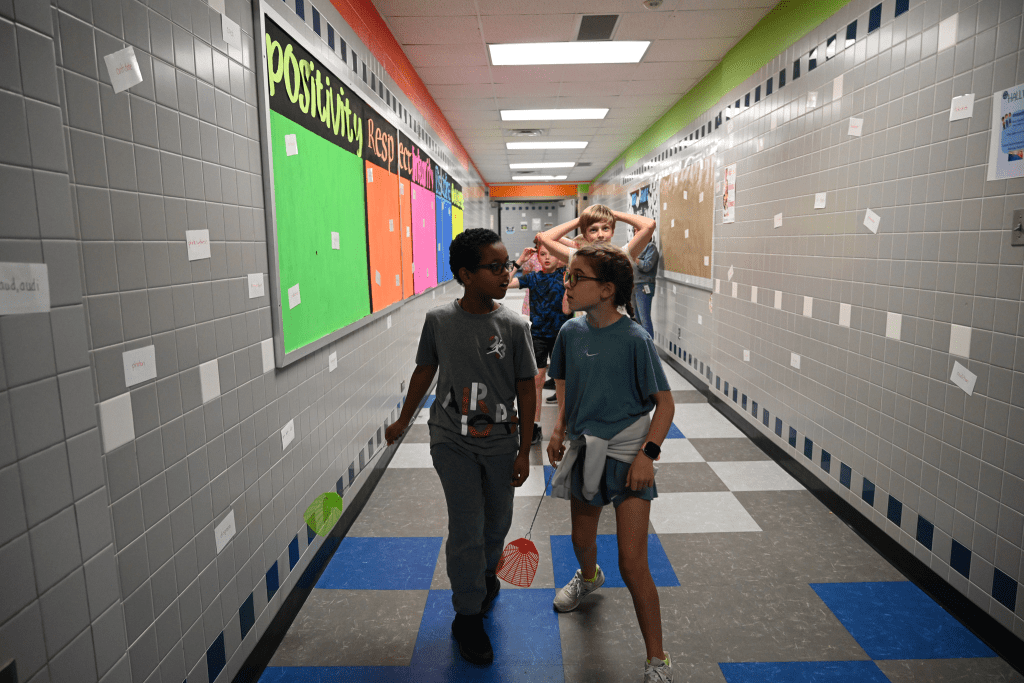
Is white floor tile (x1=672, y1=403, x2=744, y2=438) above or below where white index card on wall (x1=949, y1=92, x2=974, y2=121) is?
below

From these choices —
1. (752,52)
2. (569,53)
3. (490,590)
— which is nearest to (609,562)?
(490,590)

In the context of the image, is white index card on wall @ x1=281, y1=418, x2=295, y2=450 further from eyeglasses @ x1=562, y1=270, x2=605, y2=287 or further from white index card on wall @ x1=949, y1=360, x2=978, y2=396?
white index card on wall @ x1=949, y1=360, x2=978, y2=396

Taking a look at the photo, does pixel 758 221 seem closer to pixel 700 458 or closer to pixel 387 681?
pixel 700 458

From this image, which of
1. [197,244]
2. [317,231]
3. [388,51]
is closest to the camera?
[197,244]

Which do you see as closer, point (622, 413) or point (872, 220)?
point (622, 413)

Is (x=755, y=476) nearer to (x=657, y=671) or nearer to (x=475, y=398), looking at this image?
(x=657, y=671)

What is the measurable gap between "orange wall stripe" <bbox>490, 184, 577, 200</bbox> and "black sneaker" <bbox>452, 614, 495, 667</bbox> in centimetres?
1375

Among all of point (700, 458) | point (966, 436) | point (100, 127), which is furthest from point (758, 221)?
point (100, 127)

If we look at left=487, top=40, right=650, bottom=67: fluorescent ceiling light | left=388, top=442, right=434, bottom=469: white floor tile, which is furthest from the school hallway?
left=487, top=40, right=650, bottom=67: fluorescent ceiling light

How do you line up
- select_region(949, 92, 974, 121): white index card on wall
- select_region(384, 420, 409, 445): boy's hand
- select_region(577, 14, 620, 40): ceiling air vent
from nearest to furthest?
select_region(384, 420, 409, 445): boy's hand < select_region(949, 92, 974, 121): white index card on wall < select_region(577, 14, 620, 40): ceiling air vent

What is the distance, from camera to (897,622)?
80.4 inches

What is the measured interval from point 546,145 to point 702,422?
19.1ft

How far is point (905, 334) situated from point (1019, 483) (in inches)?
29.4

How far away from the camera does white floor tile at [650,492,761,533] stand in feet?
9.07
